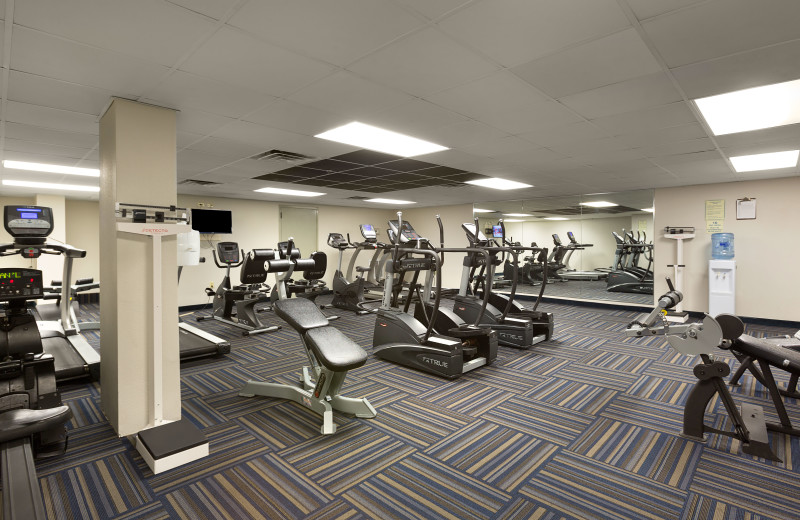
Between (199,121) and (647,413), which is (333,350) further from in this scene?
(647,413)

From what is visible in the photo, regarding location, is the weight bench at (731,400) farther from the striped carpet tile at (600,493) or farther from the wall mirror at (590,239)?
the wall mirror at (590,239)

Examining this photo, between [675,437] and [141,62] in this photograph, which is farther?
[675,437]

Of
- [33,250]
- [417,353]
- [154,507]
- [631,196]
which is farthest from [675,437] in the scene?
[631,196]

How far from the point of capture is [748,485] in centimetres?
222

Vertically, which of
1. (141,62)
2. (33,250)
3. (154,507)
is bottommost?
(154,507)

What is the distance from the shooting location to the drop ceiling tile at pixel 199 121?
3273 millimetres

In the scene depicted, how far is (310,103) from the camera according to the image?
310 cm

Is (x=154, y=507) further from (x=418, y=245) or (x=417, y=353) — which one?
(x=418, y=245)

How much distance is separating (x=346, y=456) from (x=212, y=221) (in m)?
7.40

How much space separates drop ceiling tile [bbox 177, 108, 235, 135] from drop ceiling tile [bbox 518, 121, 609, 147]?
9.54 ft

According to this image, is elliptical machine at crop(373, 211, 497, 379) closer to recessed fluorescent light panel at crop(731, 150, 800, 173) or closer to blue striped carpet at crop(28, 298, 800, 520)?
blue striped carpet at crop(28, 298, 800, 520)

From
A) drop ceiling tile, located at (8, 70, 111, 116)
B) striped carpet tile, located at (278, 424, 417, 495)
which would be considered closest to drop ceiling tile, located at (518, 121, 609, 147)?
striped carpet tile, located at (278, 424, 417, 495)

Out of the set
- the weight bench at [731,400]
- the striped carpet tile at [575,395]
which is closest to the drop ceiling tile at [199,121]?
the striped carpet tile at [575,395]

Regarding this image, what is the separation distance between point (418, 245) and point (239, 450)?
325 centimetres
